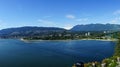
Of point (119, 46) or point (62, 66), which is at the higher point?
point (119, 46)

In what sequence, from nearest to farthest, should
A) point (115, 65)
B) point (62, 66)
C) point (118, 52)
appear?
1. point (115, 65)
2. point (118, 52)
3. point (62, 66)

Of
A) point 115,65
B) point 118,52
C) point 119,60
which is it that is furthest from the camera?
point 118,52

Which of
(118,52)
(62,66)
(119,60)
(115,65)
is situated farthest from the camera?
(62,66)

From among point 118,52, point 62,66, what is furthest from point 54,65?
point 118,52

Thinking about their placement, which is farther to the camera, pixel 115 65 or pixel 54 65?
pixel 54 65

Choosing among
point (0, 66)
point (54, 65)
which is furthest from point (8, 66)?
point (54, 65)

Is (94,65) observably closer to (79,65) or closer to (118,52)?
(79,65)

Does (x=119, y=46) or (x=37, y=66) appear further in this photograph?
(x=37, y=66)

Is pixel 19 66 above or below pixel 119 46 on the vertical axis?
below

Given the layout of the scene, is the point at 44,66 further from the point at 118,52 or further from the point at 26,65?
the point at 118,52
